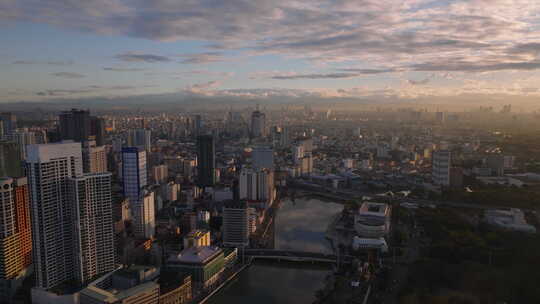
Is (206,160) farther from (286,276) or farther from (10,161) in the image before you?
(286,276)

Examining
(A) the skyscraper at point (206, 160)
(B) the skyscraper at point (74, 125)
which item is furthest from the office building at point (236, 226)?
(B) the skyscraper at point (74, 125)

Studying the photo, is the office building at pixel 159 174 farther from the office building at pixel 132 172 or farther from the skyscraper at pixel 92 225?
the skyscraper at pixel 92 225

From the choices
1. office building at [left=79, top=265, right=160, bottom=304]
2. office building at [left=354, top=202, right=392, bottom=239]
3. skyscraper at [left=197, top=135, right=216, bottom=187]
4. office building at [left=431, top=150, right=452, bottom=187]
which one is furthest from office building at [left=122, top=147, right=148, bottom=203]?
office building at [left=431, top=150, right=452, bottom=187]

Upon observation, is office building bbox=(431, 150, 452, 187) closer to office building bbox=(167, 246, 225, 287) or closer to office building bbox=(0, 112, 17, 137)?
office building bbox=(167, 246, 225, 287)

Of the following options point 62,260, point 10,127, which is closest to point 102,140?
point 10,127

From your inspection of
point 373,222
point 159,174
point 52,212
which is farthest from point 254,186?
point 52,212
